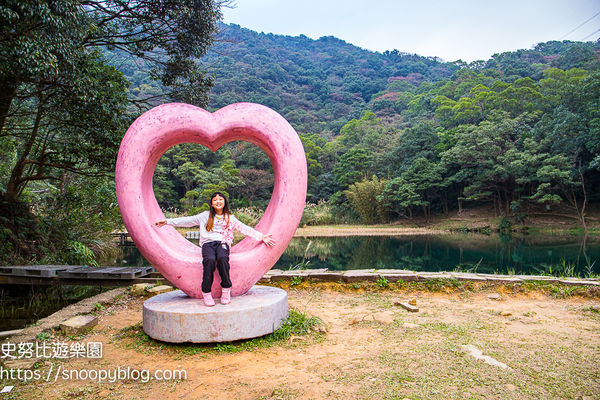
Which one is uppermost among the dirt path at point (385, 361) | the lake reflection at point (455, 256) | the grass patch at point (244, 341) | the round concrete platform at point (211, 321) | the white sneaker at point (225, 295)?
the white sneaker at point (225, 295)

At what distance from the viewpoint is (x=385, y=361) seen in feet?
9.26

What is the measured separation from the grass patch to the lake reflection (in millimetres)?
4328

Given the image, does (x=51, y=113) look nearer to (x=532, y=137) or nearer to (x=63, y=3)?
(x=63, y=3)

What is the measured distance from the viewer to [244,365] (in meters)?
2.88

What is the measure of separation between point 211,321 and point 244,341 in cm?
36

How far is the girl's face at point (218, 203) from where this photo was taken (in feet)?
12.4

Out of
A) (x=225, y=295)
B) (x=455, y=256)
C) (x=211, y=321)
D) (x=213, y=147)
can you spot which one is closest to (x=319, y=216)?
(x=455, y=256)

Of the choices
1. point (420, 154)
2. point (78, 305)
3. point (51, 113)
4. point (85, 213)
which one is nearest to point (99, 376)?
point (78, 305)

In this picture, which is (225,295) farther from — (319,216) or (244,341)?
(319,216)

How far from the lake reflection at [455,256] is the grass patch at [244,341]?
4.33 m

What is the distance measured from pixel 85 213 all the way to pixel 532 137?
20.5 meters

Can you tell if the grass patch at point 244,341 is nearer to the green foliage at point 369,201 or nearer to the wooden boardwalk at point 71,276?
the wooden boardwalk at point 71,276

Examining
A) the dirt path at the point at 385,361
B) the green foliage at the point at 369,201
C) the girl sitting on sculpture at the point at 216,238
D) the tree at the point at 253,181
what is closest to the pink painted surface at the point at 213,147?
the girl sitting on sculpture at the point at 216,238

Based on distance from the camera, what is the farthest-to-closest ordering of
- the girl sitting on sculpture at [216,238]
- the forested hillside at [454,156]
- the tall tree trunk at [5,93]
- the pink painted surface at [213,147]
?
the forested hillside at [454,156], the tall tree trunk at [5,93], the pink painted surface at [213,147], the girl sitting on sculpture at [216,238]
